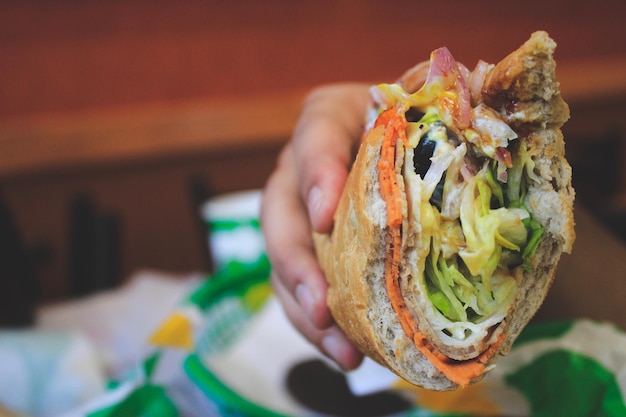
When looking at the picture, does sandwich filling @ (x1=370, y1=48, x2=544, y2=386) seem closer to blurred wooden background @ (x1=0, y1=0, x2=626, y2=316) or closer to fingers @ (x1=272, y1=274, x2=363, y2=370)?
fingers @ (x1=272, y1=274, x2=363, y2=370)

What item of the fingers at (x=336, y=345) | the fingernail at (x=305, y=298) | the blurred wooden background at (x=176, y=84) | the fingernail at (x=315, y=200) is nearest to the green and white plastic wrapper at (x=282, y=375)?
the fingers at (x=336, y=345)

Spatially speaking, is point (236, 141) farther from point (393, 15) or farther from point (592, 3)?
point (592, 3)

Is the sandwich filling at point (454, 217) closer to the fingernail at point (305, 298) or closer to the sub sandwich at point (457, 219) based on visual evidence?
the sub sandwich at point (457, 219)

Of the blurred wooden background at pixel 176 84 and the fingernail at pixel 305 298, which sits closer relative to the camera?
the fingernail at pixel 305 298

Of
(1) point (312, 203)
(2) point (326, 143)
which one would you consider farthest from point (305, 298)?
(2) point (326, 143)

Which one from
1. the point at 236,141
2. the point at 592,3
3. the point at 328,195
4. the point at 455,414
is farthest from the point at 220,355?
the point at 592,3

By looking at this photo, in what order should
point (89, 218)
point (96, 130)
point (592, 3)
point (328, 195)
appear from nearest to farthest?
point (328, 195)
point (89, 218)
point (96, 130)
point (592, 3)
